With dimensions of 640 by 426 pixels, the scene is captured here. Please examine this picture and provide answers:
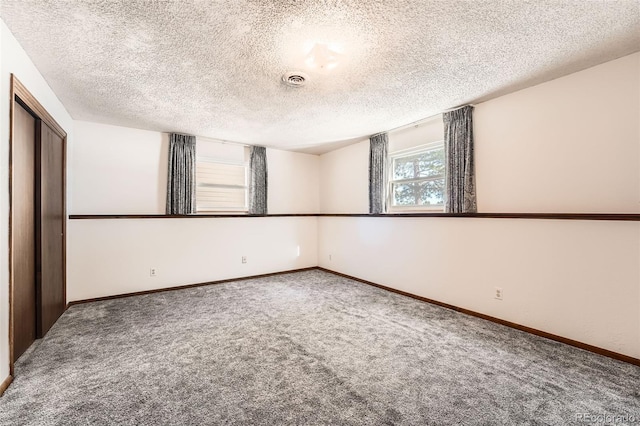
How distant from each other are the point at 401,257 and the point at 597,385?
231 centimetres

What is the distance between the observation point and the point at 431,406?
1.64m

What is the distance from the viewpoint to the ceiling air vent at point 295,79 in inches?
99.0

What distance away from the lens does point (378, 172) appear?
440 cm

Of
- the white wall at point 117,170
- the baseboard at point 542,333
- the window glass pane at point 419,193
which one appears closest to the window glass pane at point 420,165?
the window glass pane at point 419,193

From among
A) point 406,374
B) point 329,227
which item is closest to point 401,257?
point 329,227

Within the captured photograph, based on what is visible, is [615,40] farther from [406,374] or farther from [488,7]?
[406,374]

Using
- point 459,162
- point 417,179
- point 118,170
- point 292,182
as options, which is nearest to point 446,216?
point 459,162

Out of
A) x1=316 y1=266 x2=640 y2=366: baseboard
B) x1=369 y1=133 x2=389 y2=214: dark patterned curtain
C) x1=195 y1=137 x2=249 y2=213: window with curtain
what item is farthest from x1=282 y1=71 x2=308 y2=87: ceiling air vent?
x1=316 y1=266 x2=640 y2=366: baseboard

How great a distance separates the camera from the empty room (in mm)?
1738

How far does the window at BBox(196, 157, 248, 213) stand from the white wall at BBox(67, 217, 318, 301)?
0.29m

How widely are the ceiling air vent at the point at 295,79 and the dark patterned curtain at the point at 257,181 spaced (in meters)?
2.47

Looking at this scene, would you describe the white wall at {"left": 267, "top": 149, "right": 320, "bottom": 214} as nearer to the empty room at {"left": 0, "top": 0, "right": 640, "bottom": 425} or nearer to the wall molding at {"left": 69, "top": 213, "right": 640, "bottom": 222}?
the wall molding at {"left": 69, "top": 213, "right": 640, "bottom": 222}

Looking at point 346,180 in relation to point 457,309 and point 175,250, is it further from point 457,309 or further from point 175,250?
point 175,250

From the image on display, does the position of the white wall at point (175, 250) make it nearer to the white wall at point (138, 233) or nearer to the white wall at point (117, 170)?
the white wall at point (138, 233)
